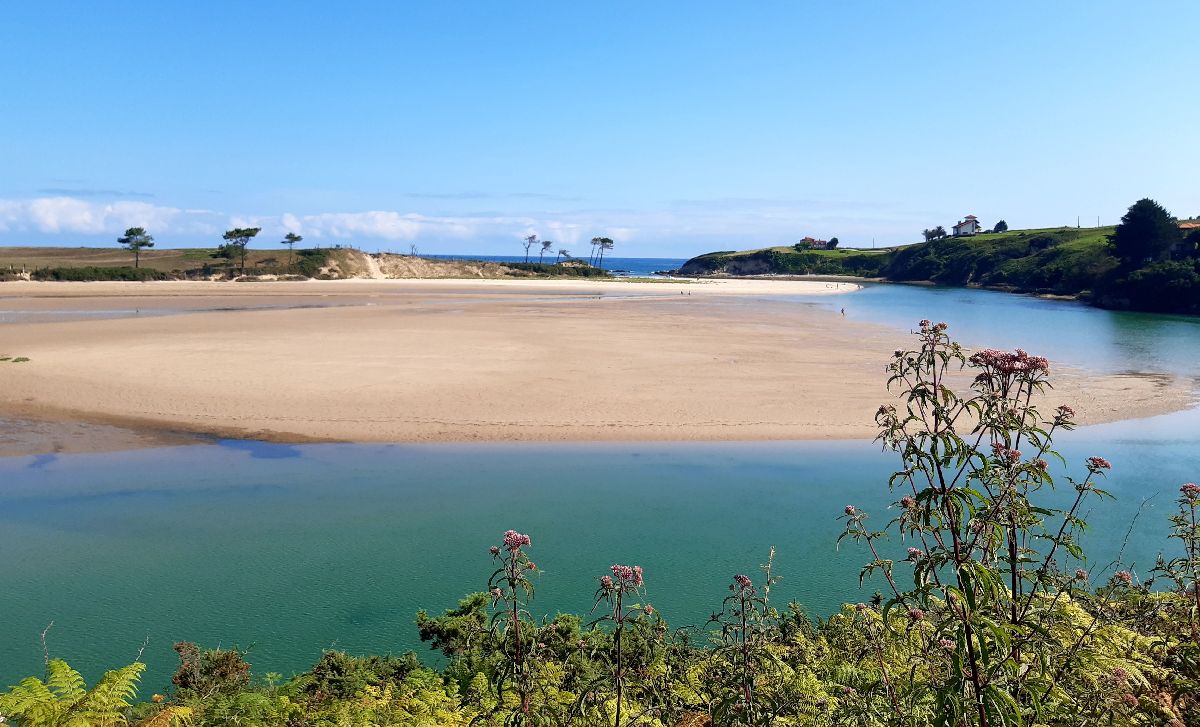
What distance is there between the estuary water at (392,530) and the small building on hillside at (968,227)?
162m

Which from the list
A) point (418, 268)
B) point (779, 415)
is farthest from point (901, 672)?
point (418, 268)

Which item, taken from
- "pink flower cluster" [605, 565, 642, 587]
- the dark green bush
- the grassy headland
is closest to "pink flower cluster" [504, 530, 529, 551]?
"pink flower cluster" [605, 565, 642, 587]

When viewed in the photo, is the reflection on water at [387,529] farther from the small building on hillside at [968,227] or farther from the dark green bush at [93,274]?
the small building on hillside at [968,227]

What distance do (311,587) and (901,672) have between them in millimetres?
8709

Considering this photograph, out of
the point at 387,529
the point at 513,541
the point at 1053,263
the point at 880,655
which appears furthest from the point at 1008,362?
the point at 1053,263

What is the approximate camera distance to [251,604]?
10742mm

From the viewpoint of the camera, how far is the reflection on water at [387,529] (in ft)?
33.7

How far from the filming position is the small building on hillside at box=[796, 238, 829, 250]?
186 metres

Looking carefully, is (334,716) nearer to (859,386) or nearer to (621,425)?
(621,425)

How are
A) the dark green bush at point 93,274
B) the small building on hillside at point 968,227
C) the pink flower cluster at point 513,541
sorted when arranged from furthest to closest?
the small building on hillside at point 968,227, the dark green bush at point 93,274, the pink flower cluster at point 513,541

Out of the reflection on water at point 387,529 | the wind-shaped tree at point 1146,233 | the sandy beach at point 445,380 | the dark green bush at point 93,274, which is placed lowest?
the reflection on water at point 387,529

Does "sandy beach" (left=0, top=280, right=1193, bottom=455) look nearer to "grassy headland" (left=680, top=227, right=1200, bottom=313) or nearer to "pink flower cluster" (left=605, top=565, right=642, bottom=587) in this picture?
"pink flower cluster" (left=605, top=565, right=642, bottom=587)

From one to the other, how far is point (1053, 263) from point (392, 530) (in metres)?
112

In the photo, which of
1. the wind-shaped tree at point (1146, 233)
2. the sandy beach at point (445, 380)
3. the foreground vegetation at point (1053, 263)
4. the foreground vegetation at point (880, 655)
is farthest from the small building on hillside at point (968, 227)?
the foreground vegetation at point (880, 655)
